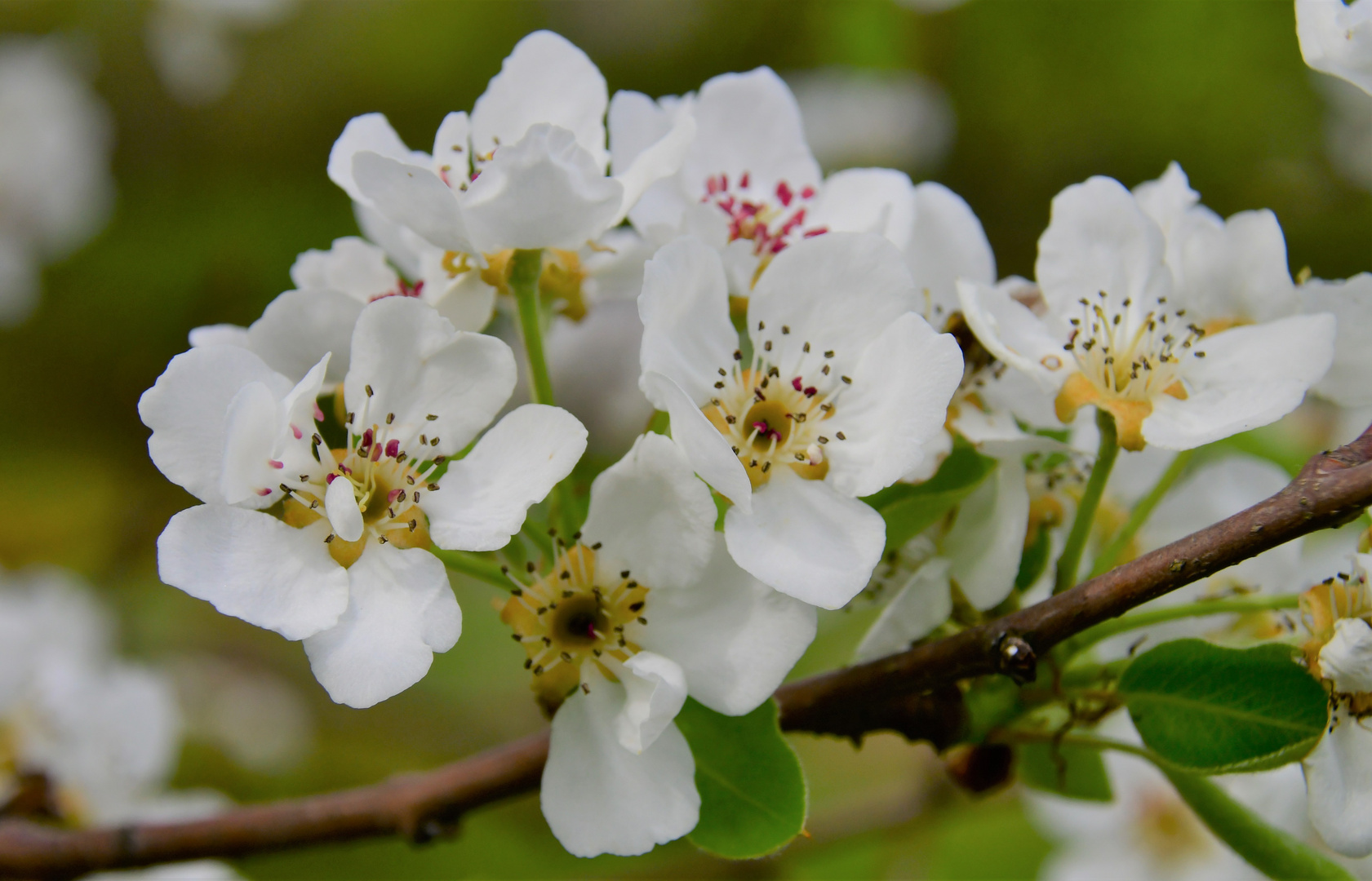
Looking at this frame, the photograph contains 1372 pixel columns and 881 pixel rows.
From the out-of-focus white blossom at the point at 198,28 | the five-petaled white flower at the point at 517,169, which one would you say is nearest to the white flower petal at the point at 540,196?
the five-petaled white flower at the point at 517,169

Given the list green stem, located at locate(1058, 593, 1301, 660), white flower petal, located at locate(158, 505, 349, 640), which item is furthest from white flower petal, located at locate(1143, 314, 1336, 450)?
white flower petal, located at locate(158, 505, 349, 640)

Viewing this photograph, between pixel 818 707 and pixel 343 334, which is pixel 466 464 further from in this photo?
pixel 818 707

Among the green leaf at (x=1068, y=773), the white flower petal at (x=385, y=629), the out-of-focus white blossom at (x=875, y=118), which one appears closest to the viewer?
the white flower petal at (x=385, y=629)

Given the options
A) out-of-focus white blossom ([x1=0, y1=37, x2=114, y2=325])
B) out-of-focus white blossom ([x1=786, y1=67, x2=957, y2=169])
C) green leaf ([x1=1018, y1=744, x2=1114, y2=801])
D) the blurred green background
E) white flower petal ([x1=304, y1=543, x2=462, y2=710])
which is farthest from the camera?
out-of-focus white blossom ([x1=786, y1=67, x2=957, y2=169])

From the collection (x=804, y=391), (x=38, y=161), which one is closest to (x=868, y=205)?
(x=804, y=391)

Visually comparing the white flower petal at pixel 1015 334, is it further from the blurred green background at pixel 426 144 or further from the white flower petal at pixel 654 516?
the blurred green background at pixel 426 144

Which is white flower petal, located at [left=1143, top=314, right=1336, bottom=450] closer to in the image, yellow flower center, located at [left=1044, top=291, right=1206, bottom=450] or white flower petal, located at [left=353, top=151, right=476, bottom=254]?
yellow flower center, located at [left=1044, top=291, right=1206, bottom=450]

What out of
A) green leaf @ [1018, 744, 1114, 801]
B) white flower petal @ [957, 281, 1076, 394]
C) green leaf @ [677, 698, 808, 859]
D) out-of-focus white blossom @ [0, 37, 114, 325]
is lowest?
out-of-focus white blossom @ [0, 37, 114, 325]
